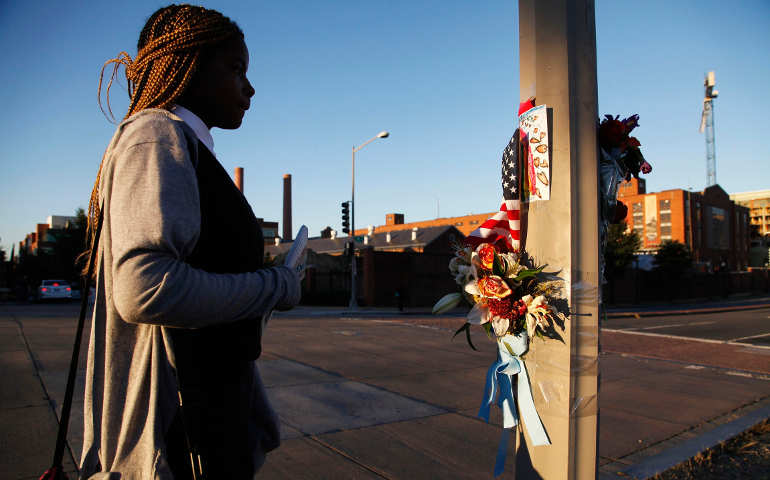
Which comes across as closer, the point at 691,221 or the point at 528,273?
the point at 528,273

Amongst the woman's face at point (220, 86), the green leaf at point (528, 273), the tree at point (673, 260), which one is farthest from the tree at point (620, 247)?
the woman's face at point (220, 86)

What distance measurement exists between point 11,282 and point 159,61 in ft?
197

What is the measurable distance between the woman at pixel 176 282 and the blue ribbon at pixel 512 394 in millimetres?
1191

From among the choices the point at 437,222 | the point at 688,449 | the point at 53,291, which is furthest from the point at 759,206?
the point at 688,449

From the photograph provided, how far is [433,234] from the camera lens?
39.5 m

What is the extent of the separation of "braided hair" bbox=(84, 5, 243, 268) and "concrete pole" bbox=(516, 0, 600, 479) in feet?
4.29

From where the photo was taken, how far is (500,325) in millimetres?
2086

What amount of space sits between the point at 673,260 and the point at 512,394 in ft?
163

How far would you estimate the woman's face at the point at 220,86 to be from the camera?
133cm

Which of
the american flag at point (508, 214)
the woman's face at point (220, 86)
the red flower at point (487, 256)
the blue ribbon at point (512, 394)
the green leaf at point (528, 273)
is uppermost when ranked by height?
the woman's face at point (220, 86)

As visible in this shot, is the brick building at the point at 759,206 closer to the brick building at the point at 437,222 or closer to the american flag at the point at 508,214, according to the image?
the brick building at the point at 437,222

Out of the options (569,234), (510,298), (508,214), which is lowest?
(510,298)

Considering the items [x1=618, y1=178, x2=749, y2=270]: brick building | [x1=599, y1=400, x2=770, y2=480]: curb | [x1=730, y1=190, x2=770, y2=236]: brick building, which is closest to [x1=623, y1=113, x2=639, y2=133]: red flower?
[x1=599, y1=400, x2=770, y2=480]: curb

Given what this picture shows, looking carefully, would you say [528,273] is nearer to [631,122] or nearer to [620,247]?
[631,122]
